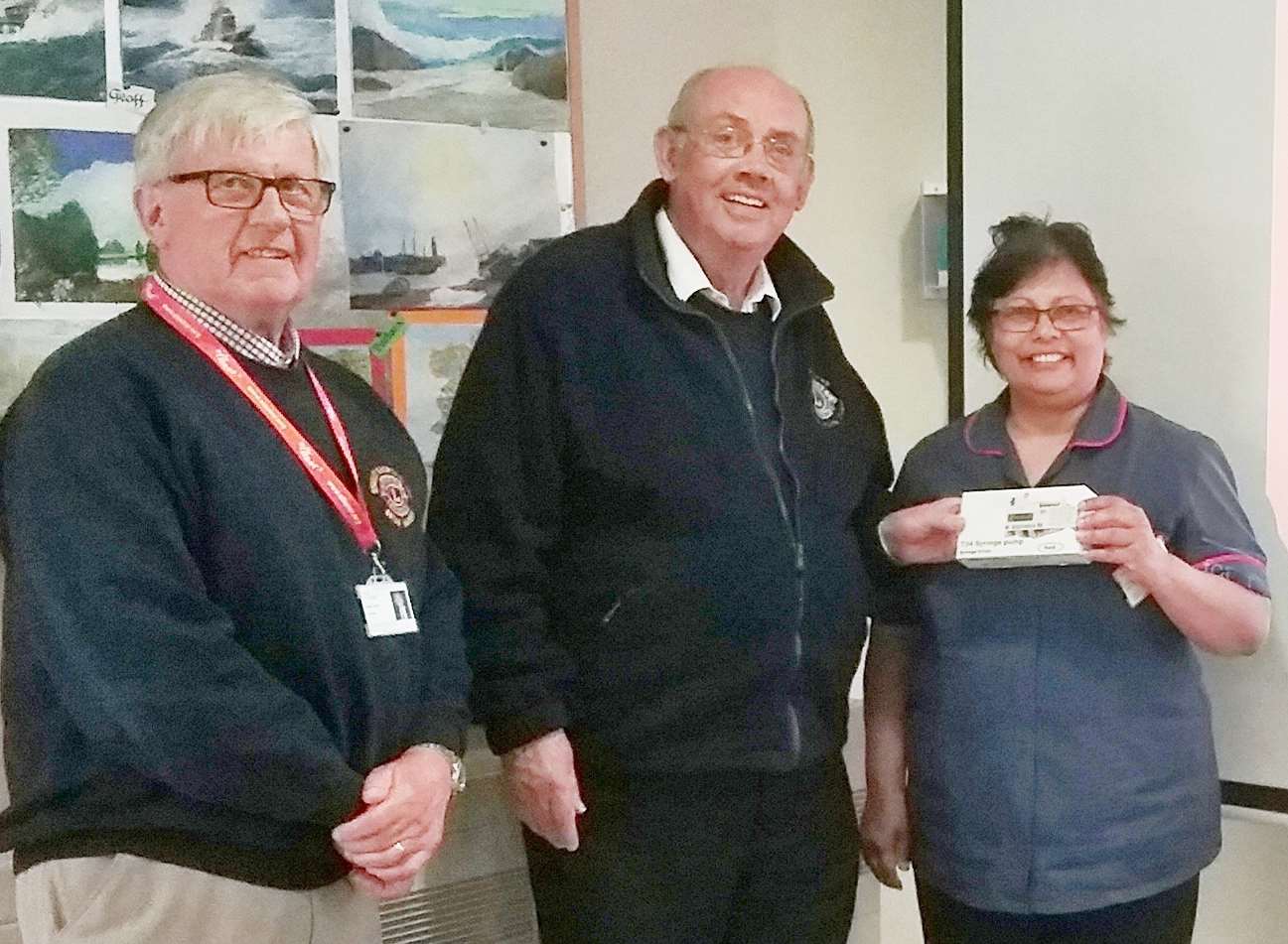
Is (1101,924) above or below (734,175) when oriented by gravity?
below

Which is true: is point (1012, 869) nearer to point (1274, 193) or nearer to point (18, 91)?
Result: point (1274, 193)

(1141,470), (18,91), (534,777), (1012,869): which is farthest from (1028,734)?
(18,91)

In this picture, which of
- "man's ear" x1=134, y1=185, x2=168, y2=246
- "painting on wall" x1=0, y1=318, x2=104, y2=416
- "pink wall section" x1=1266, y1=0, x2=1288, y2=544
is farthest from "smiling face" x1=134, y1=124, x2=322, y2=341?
"pink wall section" x1=1266, y1=0, x2=1288, y2=544

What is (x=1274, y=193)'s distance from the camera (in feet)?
5.91

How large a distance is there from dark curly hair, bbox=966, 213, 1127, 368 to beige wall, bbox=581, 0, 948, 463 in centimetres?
74

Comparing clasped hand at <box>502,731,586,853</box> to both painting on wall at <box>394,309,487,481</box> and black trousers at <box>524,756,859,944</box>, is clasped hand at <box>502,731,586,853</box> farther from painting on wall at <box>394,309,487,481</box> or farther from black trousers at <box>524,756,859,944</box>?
painting on wall at <box>394,309,487,481</box>

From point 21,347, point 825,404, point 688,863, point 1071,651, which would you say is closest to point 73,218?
A: point 21,347

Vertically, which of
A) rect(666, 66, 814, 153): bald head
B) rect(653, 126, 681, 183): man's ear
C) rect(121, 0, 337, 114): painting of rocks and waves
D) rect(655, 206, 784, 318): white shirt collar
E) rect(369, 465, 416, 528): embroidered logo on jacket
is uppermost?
rect(121, 0, 337, 114): painting of rocks and waves

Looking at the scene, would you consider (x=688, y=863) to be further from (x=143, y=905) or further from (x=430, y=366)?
(x=430, y=366)

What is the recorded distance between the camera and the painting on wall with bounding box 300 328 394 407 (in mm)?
1876

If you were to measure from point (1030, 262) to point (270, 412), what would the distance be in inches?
36.2

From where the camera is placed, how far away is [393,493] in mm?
1382

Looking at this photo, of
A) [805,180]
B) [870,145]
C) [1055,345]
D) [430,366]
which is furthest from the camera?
[870,145]

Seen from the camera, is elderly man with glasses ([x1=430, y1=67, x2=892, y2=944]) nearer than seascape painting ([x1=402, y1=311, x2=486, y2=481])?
Yes
